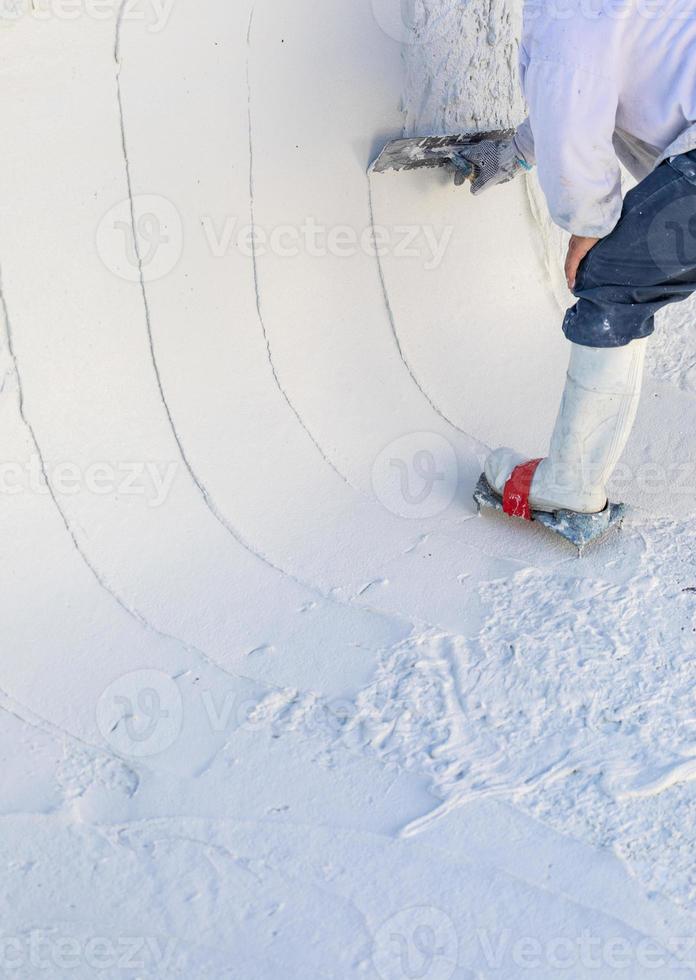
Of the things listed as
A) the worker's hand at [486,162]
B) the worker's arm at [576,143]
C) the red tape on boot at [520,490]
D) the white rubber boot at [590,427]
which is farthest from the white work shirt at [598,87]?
the worker's hand at [486,162]

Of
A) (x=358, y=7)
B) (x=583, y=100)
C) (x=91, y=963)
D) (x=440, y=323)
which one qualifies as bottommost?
(x=91, y=963)

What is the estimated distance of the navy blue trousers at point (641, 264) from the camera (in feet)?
6.16

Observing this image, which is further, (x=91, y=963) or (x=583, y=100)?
(x=583, y=100)

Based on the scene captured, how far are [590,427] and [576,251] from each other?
35 cm

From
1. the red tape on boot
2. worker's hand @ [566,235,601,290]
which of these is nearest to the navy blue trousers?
worker's hand @ [566,235,601,290]

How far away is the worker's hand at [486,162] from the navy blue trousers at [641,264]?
688 millimetres

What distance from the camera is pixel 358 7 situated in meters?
2.62

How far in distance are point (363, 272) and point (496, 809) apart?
1490 mm

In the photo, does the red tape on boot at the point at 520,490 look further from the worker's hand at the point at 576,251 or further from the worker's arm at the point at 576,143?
the worker's arm at the point at 576,143

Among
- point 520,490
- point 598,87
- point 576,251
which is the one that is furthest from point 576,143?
point 520,490

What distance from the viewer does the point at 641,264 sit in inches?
75.6

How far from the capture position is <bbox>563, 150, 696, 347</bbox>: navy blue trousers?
6.16 feet

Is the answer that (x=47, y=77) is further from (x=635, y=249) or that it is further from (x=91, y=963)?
(x=91, y=963)

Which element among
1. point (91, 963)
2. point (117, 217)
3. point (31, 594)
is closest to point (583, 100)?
point (117, 217)
